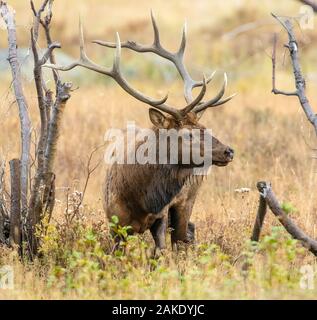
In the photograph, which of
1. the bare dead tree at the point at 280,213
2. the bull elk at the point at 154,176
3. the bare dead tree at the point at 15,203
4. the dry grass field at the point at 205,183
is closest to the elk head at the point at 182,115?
the bull elk at the point at 154,176

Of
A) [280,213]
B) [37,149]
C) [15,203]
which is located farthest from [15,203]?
[280,213]

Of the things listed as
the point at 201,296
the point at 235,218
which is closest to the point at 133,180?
the point at 235,218

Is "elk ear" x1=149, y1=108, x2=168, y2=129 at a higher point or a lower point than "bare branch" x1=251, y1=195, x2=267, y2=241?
higher

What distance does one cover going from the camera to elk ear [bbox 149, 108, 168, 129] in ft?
25.9

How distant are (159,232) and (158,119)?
1.08 metres

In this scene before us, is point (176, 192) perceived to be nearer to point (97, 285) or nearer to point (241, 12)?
point (97, 285)

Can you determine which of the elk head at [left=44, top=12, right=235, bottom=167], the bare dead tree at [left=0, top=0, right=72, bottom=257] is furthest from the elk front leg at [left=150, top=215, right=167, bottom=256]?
the bare dead tree at [left=0, top=0, right=72, bottom=257]

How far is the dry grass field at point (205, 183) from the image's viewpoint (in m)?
6.57

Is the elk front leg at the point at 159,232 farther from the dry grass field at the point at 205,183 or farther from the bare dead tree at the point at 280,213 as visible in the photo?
the bare dead tree at the point at 280,213

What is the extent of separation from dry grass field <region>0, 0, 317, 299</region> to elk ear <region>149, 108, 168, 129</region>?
98cm

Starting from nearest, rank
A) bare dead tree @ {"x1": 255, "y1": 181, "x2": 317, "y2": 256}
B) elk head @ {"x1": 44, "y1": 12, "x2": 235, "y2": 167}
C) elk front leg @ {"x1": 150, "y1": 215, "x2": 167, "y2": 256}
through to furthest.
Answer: bare dead tree @ {"x1": 255, "y1": 181, "x2": 317, "y2": 256}
elk head @ {"x1": 44, "y1": 12, "x2": 235, "y2": 167}
elk front leg @ {"x1": 150, "y1": 215, "x2": 167, "y2": 256}

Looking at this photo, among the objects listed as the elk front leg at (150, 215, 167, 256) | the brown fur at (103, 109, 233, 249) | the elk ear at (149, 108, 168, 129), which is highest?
the elk ear at (149, 108, 168, 129)

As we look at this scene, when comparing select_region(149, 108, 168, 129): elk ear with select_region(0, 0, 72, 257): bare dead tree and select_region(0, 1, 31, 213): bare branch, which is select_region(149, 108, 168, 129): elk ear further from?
select_region(0, 1, 31, 213): bare branch

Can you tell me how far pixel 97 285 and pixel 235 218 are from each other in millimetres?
2784
